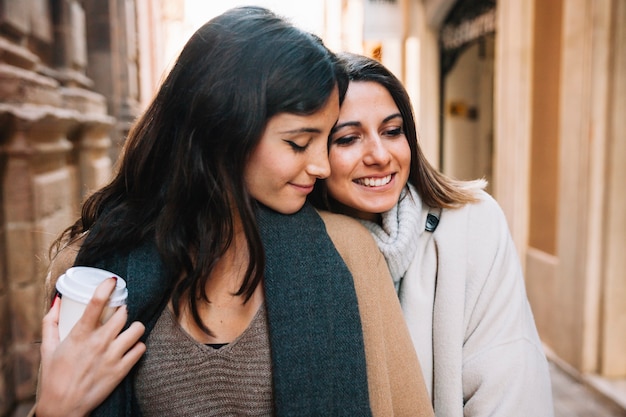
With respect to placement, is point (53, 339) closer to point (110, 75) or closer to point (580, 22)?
point (580, 22)

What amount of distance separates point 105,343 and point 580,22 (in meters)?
4.70

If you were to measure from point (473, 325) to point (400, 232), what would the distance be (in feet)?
1.39

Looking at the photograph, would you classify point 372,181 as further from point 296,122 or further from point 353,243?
point 296,122

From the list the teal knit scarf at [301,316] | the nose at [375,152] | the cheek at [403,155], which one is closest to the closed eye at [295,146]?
the teal knit scarf at [301,316]

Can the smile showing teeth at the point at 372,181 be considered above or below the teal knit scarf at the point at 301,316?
above

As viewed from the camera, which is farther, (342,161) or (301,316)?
(342,161)

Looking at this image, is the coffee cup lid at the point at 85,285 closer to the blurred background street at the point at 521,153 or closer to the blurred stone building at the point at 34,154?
the blurred background street at the point at 521,153

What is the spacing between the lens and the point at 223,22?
1718 millimetres

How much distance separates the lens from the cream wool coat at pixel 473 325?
1942 millimetres

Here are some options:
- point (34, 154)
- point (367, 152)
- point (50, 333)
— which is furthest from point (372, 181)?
point (34, 154)

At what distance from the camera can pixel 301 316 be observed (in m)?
1.68

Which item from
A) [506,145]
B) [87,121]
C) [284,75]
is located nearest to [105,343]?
[284,75]

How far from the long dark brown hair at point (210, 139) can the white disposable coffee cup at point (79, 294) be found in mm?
187

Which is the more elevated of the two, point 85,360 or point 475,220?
point 475,220
